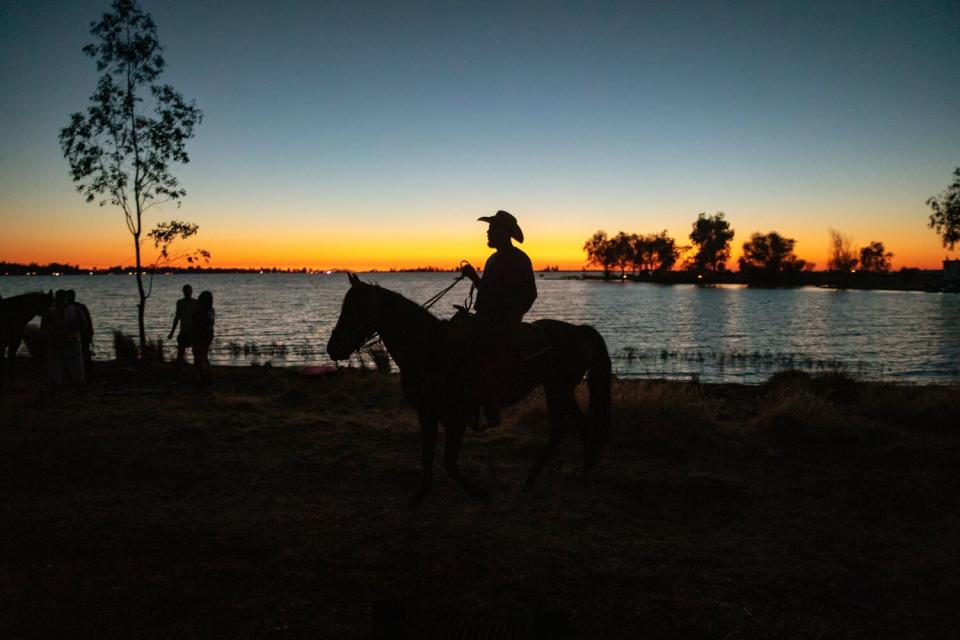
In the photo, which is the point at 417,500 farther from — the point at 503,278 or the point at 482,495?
the point at 503,278

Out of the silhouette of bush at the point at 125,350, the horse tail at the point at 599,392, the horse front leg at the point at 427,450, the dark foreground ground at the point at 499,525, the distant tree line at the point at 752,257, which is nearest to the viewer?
the dark foreground ground at the point at 499,525

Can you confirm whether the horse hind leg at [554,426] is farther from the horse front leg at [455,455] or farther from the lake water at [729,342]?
the lake water at [729,342]

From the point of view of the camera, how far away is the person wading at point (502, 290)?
5.79 m

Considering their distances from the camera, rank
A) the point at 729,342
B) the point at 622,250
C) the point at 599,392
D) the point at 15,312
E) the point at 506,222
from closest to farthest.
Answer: the point at 506,222 → the point at 599,392 → the point at 15,312 → the point at 729,342 → the point at 622,250

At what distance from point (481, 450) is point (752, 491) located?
3603mm

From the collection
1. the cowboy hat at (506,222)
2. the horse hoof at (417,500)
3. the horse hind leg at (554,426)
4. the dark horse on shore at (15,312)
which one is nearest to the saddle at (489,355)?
the horse hind leg at (554,426)

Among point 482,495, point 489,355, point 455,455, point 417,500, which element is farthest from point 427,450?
point 489,355

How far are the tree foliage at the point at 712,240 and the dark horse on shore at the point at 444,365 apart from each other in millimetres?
147633

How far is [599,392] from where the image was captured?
6.71 metres

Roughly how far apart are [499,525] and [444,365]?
167cm

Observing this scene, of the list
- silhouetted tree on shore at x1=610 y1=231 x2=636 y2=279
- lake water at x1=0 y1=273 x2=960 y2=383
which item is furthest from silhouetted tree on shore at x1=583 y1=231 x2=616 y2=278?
lake water at x1=0 y1=273 x2=960 y2=383

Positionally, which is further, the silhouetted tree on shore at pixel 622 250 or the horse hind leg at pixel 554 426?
the silhouetted tree on shore at pixel 622 250

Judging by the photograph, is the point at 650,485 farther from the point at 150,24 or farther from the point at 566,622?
the point at 150,24

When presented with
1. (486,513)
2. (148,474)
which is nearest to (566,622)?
(486,513)
